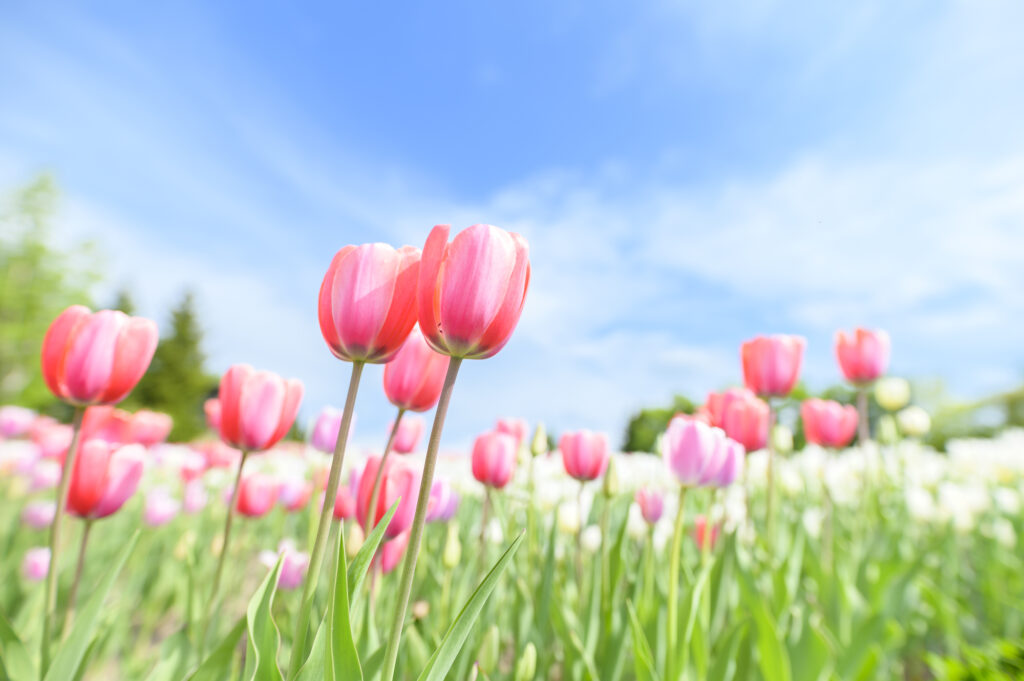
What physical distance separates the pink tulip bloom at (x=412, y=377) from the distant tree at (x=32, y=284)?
31556mm

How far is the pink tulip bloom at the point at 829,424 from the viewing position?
11.0ft

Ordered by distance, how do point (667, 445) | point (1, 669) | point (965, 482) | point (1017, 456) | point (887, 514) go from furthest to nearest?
point (965, 482), point (1017, 456), point (887, 514), point (667, 445), point (1, 669)

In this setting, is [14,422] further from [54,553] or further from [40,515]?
[54,553]

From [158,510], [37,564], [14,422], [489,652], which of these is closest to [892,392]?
[489,652]

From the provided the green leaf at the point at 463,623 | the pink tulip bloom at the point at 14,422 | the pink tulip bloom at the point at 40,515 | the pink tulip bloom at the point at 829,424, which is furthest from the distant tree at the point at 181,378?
the green leaf at the point at 463,623

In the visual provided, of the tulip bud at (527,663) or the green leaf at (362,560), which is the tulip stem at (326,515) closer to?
the green leaf at (362,560)

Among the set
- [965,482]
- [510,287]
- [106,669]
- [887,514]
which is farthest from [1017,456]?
[106,669]

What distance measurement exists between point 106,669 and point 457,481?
2.88 m

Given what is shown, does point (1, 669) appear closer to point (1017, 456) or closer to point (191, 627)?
point (191, 627)

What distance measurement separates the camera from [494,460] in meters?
1.96

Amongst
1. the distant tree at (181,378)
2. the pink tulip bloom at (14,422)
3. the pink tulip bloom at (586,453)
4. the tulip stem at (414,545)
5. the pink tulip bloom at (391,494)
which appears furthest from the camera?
the distant tree at (181,378)

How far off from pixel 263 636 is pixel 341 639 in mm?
256

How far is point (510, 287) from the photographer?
0.92m

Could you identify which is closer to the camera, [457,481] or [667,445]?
[667,445]
